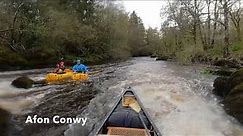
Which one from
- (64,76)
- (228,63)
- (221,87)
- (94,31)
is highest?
(94,31)

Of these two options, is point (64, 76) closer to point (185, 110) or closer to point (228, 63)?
point (185, 110)

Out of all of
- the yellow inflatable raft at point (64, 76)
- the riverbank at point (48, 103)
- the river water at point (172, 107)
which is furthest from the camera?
the yellow inflatable raft at point (64, 76)

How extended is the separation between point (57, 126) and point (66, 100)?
14.4 feet

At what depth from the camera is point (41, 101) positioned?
14242mm

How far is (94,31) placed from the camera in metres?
45.8

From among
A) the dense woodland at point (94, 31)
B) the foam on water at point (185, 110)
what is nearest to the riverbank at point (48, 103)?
the foam on water at point (185, 110)

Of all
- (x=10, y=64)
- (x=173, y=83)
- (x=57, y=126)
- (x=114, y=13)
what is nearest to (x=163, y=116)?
(x=57, y=126)

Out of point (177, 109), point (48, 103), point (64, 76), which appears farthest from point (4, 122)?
point (64, 76)

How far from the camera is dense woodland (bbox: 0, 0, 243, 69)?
3234 cm

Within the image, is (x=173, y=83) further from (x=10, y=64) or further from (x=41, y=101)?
(x=10, y=64)

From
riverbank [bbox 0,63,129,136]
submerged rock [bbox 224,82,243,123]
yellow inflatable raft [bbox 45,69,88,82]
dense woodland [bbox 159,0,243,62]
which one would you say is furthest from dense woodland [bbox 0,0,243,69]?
submerged rock [bbox 224,82,243,123]

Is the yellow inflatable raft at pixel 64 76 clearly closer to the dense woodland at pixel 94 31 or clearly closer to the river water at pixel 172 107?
the river water at pixel 172 107

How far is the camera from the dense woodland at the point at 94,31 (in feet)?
106

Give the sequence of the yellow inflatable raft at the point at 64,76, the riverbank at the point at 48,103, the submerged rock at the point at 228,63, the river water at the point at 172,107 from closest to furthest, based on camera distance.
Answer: the riverbank at the point at 48,103, the river water at the point at 172,107, the yellow inflatable raft at the point at 64,76, the submerged rock at the point at 228,63
